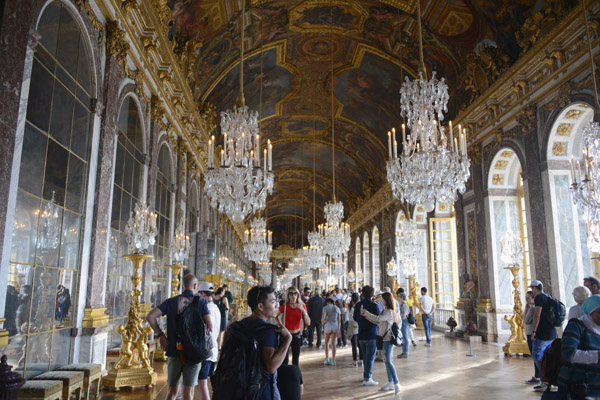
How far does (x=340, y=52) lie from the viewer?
15.6 m

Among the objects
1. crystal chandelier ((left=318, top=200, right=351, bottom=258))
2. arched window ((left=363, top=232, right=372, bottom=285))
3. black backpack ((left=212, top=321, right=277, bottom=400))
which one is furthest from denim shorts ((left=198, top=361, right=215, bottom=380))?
arched window ((left=363, top=232, right=372, bottom=285))

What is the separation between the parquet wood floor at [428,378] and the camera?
5.78m

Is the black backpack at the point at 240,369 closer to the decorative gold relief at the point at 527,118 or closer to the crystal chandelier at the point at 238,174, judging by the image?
the crystal chandelier at the point at 238,174

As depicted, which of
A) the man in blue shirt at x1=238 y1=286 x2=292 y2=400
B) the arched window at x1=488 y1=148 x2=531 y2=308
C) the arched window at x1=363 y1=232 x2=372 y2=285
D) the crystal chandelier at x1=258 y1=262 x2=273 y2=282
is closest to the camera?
the man in blue shirt at x1=238 y1=286 x2=292 y2=400

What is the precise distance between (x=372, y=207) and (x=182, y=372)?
2131 centimetres

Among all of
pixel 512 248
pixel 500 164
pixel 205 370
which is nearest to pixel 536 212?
pixel 512 248

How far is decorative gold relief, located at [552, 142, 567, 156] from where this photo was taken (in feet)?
30.1

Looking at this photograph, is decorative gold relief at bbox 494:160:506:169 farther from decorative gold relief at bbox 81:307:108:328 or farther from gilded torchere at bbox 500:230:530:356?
decorative gold relief at bbox 81:307:108:328

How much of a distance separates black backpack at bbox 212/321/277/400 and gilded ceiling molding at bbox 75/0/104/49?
17.4ft

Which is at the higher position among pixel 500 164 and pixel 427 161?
pixel 500 164

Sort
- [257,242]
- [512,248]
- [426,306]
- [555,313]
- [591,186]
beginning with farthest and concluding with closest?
[257,242] → [426,306] → [512,248] → [591,186] → [555,313]

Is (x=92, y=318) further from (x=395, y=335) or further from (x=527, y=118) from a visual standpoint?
(x=527, y=118)

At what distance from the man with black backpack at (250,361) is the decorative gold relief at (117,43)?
5928mm

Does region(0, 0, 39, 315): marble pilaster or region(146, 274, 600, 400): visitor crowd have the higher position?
region(0, 0, 39, 315): marble pilaster
